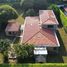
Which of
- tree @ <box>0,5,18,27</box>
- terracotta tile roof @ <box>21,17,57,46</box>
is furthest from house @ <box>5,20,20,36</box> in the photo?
terracotta tile roof @ <box>21,17,57,46</box>

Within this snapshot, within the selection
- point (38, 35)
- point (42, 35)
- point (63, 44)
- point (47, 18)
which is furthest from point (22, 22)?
point (63, 44)

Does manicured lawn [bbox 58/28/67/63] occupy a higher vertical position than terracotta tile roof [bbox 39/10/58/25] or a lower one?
lower

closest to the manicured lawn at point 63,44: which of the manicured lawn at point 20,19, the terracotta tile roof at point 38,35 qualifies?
the terracotta tile roof at point 38,35

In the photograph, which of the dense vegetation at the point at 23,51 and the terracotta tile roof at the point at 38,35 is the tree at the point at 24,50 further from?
the terracotta tile roof at the point at 38,35

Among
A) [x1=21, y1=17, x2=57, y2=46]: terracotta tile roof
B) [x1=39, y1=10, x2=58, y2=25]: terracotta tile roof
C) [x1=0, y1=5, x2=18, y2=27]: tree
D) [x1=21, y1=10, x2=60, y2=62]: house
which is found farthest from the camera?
[x1=0, y1=5, x2=18, y2=27]: tree

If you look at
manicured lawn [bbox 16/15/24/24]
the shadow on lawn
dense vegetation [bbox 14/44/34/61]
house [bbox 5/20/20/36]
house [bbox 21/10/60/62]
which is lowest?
manicured lawn [bbox 16/15/24/24]

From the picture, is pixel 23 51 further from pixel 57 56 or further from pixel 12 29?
pixel 12 29

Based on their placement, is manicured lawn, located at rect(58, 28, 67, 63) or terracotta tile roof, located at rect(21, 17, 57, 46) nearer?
terracotta tile roof, located at rect(21, 17, 57, 46)

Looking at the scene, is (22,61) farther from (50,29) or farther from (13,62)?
(50,29)

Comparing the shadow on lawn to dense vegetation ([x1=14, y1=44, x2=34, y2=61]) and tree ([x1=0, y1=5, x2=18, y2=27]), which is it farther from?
tree ([x1=0, y1=5, x2=18, y2=27])
